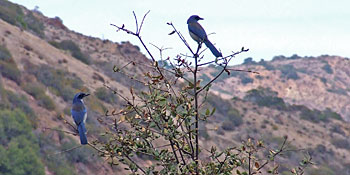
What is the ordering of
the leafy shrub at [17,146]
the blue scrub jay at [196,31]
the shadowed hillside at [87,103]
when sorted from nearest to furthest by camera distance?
1. the blue scrub jay at [196,31]
2. the leafy shrub at [17,146]
3. the shadowed hillside at [87,103]

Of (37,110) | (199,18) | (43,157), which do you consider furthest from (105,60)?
(199,18)

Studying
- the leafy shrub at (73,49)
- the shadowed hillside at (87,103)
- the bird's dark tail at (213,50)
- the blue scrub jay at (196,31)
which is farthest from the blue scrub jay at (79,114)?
the leafy shrub at (73,49)

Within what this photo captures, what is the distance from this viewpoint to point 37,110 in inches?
1132

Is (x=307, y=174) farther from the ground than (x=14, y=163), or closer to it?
closer to it

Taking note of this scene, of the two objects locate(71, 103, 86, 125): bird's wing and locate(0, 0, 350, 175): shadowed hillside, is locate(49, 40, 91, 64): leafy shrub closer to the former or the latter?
locate(0, 0, 350, 175): shadowed hillside

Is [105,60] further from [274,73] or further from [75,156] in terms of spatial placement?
[274,73]

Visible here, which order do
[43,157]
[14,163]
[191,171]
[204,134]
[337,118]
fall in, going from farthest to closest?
[337,118]
[204,134]
[43,157]
[14,163]
[191,171]

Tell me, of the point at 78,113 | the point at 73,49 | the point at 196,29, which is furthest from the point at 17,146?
the point at 73,49

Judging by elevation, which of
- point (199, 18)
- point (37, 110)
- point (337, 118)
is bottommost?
point (337, 118)

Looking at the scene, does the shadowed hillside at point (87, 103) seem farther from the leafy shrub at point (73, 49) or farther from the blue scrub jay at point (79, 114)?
the blue scrub jay at point (79, 114)

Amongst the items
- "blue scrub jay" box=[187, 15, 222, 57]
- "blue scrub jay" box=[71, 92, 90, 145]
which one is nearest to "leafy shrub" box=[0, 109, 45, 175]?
"blue scrub jay" box=[71, 92, 90, 145]

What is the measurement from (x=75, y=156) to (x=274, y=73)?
81478 millimetres

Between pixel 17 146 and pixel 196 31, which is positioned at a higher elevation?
pixel 196 31

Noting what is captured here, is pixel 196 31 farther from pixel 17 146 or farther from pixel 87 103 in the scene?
pixel 87 103
